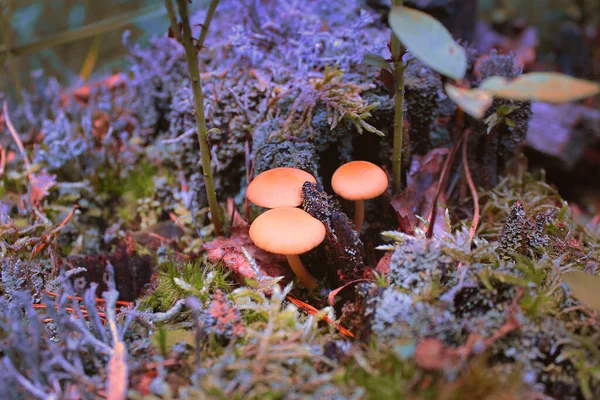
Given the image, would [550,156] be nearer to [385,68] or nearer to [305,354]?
[385,68]

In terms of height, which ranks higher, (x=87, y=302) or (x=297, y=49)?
(x=297, y=49)

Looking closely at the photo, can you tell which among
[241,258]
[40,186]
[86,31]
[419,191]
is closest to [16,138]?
[40,186]

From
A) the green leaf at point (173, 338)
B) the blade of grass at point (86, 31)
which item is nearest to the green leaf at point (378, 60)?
the green leaf at point (173, 338)

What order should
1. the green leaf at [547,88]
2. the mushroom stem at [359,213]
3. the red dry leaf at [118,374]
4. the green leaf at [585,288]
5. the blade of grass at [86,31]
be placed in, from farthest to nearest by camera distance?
the blade of grass at [86,31] < the mushroom stem at [359,213] < the green leaf at [585,288] < the red dry leaf at [118,374] < the green leaf at [547,88]

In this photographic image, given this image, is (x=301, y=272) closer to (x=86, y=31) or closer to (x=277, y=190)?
(x=277, y=190)

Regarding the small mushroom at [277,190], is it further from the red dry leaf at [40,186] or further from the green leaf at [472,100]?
the red dry leaf at [40,186]

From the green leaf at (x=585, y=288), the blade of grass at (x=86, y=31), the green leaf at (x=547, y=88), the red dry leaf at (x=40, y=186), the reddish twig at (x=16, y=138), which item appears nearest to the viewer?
the green leaf at (x=547, y=88)

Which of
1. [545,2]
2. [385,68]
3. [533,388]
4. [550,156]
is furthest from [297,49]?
[545,2]
